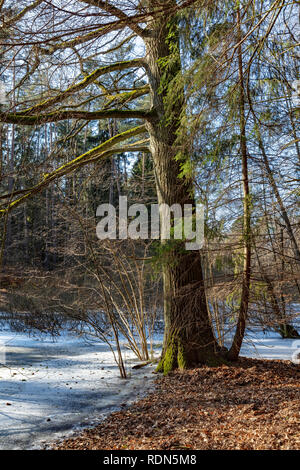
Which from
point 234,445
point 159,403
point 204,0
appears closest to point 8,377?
point 159,403

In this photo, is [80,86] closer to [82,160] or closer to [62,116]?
[62,116]

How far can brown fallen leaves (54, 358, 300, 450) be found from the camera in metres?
2.97

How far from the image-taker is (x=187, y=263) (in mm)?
5812

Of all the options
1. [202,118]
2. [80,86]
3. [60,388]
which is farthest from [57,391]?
[80,86]

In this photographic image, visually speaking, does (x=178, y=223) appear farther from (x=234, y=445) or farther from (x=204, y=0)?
(x=234, y=445)

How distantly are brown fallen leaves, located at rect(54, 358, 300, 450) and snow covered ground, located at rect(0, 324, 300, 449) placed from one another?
14.2 inches

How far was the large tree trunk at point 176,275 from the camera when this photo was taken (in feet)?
18.4

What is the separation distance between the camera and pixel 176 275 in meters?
5.83

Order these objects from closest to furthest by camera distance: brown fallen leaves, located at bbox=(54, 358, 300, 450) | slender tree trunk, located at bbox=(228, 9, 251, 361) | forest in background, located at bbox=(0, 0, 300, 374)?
1. brown fallen leaves, located at bbox=(54, 358, 300, 450)
2. forest in background, located at bbox=(0, 0, 300, 374)
3. slender tree trunk, located at bbox=(228, 9, 251, 361)

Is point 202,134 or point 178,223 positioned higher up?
point 202,134

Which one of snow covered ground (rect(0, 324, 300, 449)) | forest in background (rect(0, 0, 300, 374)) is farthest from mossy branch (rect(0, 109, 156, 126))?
snow covered ground (rect(0, 324, 300, 449))

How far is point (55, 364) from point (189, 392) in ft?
12.3

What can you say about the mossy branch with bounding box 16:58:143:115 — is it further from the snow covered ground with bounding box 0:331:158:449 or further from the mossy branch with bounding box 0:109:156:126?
the snow covered ground with bounding box 0:331:158:449

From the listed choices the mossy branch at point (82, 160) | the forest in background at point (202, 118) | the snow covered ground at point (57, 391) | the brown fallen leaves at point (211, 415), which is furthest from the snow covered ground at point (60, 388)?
the mossy branch at point (82, 160)
